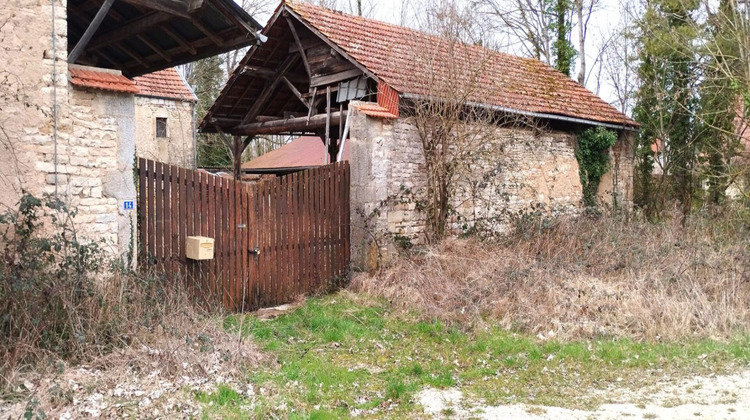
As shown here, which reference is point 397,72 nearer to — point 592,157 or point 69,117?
point 69,117

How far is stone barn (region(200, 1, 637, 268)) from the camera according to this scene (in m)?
9.41

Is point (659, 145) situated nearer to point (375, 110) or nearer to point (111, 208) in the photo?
point (375, 110)

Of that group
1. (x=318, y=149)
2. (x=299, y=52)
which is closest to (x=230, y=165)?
(x=318, y=149)

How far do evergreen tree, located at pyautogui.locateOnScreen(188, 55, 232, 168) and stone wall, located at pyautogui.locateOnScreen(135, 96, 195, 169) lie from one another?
589 centimetres

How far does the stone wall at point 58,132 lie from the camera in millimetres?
5723

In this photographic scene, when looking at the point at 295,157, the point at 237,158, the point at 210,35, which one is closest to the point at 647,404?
the point at 210,35

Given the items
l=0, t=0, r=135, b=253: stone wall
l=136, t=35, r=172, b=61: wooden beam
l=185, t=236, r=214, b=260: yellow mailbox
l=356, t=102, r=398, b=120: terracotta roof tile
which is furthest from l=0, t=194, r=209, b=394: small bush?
l=356, t=102, r=398, b=120: terracotta roof tile

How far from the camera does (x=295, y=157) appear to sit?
23.1 meters

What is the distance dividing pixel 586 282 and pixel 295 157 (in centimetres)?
1707

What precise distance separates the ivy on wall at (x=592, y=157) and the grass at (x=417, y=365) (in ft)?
25.4

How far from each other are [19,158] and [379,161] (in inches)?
204

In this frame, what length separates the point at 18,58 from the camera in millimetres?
5742

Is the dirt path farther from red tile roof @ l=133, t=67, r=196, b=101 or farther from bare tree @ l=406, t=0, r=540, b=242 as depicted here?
red tile roof @ l=133, t=67, r=196, b=101

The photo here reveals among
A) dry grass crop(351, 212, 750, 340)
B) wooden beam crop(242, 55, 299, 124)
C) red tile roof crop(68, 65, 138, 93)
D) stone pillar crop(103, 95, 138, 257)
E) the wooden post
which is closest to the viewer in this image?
red tile roof crop(68, 65, 138, 93)
